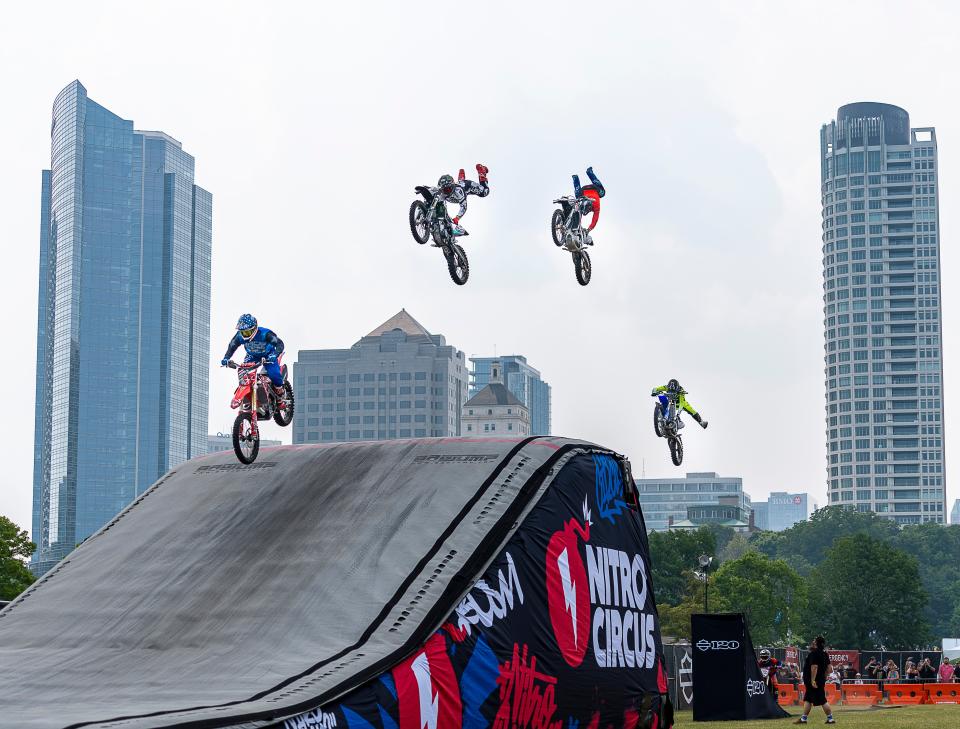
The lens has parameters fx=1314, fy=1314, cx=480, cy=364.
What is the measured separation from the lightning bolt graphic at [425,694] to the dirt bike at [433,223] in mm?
11188

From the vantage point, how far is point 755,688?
28.1 metres

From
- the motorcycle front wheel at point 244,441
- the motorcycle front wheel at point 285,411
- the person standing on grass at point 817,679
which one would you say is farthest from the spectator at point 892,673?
the motorcycle front wheel at point 244,441

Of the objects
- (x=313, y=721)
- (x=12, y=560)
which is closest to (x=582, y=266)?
(x=313, y=721)

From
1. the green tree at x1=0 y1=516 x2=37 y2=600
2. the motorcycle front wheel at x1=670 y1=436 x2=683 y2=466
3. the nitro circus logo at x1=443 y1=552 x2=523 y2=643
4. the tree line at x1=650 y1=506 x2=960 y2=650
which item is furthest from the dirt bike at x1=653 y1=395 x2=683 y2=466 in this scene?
the tree line at x1=650 y1=506 x2=960 y2=650

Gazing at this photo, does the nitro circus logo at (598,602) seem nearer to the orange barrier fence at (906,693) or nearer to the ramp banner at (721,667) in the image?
the ramp banner at (721,667)

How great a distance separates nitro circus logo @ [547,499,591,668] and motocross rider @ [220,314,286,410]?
5121 millimetres

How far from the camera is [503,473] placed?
1508 centimetres

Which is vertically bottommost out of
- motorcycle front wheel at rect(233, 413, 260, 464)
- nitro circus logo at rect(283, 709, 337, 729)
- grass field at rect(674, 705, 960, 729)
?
grass field at rect(674, 705, 960, 729)

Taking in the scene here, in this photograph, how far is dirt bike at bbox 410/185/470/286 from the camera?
73.0 feet

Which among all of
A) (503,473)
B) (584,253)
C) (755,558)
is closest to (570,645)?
(503,473)

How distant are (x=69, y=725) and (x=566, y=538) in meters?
7.42

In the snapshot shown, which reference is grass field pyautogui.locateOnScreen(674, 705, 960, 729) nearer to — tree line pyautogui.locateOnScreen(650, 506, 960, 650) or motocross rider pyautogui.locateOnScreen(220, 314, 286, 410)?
motocross rider pyautogui.locateOnScreen(220, 314, 286, 410)

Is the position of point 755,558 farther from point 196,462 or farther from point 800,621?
point 196,462

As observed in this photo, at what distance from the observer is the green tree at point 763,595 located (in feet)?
387
